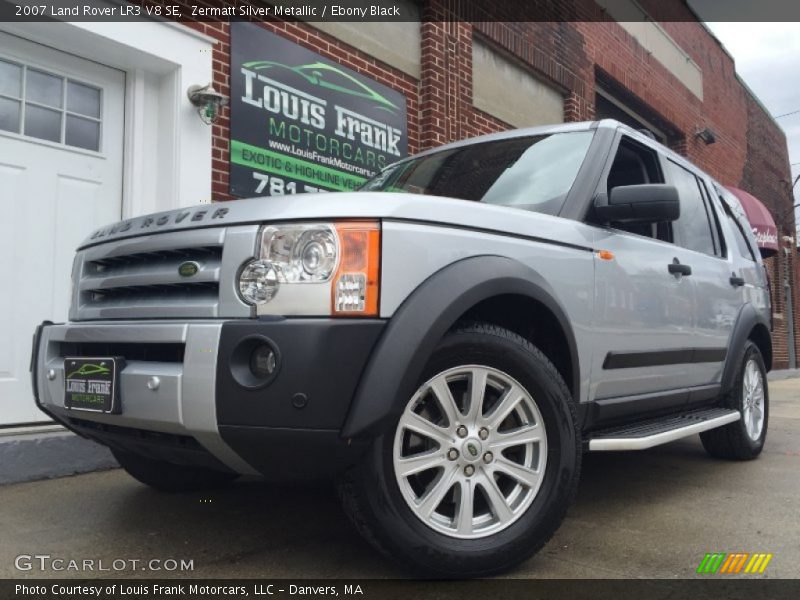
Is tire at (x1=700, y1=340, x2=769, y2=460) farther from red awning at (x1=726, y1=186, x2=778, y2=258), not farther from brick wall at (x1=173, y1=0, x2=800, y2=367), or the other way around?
red awning at (x1=726, y1=186, x2=778, y2=258)

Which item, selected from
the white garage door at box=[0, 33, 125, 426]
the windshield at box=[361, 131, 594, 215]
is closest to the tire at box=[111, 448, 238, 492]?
the white garage door at box=[0, 33, 125, 426]

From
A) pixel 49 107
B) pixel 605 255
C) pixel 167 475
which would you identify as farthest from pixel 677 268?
pixel 49 107

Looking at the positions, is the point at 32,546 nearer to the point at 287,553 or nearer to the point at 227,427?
the point at 287,553

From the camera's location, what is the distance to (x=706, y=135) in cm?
1453

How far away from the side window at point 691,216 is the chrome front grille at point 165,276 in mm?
2666

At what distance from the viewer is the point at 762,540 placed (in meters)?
2.87

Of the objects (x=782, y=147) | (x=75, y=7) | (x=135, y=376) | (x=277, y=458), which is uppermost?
(x=782, y=147)

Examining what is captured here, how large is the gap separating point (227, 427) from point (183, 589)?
579 millimetres

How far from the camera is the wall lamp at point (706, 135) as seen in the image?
14422 millimetres

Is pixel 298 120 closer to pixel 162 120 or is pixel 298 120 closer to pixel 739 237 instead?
pixel 162 120

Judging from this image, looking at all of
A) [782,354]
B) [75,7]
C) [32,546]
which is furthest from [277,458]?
[782,354]

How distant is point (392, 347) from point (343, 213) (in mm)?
444

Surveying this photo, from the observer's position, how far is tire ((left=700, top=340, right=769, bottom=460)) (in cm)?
452

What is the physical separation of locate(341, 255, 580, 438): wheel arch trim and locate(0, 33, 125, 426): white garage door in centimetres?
328
